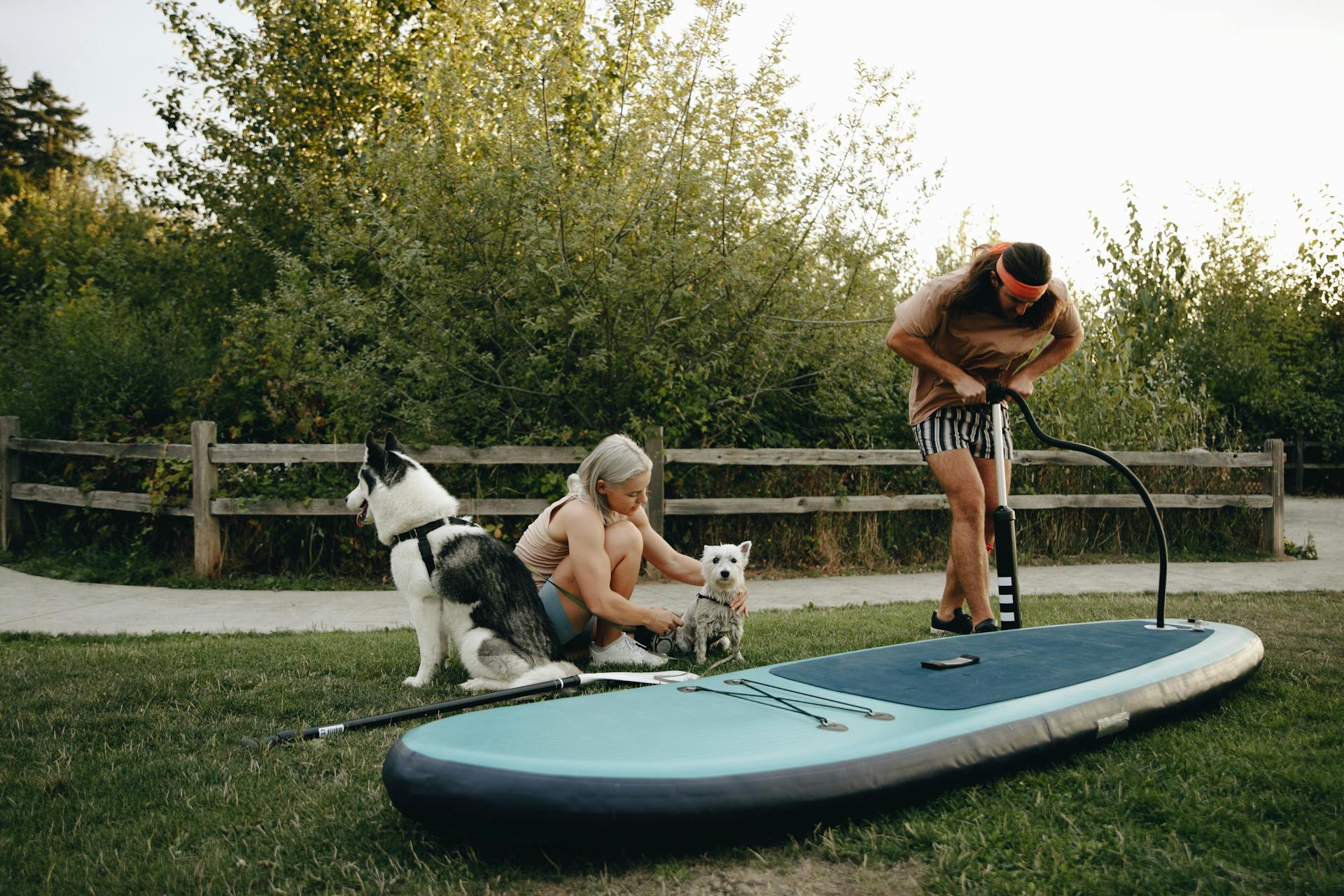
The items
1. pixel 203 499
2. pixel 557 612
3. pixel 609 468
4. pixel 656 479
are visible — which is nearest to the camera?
pixel 609 468

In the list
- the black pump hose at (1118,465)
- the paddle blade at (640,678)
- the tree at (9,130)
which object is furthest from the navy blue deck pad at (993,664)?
the tree at (9,130)

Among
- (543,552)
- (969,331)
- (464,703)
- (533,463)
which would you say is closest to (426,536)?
(543,552)

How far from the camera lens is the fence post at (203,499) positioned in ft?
24.1

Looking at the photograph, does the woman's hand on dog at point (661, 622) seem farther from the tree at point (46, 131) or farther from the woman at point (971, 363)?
the tree at point (46, 131)

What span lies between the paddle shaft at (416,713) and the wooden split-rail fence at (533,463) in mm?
3840

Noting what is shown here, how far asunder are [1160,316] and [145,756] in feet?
A: 49.0

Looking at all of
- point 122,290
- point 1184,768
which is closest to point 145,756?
point 1184,768

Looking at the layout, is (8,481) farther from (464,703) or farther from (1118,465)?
(1118,465)

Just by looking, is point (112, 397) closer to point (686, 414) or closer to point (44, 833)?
point (686, 414)

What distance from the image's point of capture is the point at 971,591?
4398 mm

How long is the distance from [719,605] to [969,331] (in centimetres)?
170

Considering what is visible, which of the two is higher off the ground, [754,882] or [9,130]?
[9,130]

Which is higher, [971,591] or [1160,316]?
[1160,316]

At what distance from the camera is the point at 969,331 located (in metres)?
4.40
